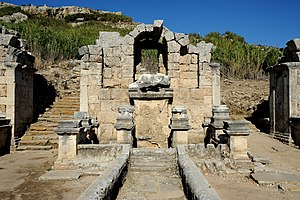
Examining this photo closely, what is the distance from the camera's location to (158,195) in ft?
17.6

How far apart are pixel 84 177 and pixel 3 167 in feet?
9.25

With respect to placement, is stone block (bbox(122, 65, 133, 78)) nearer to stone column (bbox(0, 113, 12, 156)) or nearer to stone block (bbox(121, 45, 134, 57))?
stone block (bbox(121, 45, 134, 57))

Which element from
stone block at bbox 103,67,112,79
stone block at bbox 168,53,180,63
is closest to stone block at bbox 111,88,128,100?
stone block at bbox 103,67,112,79

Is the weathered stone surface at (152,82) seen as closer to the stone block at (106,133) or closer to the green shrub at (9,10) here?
the stone block at (106,133)

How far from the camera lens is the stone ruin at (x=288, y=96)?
1112 centimetres

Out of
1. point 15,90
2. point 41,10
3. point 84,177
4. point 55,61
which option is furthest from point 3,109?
point 41,10

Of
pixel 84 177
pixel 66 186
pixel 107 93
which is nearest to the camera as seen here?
pixel 66 186

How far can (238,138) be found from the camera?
7.32 m

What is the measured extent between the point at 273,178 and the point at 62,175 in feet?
14.7

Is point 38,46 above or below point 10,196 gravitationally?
above

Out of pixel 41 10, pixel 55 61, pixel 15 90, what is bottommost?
pixel 15 90

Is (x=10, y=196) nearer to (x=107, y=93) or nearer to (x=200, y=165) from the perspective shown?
(x=200, y=165)

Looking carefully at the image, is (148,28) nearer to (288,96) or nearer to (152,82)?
(152,82)

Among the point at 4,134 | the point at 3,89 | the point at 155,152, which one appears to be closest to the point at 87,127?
the point at 155,152
